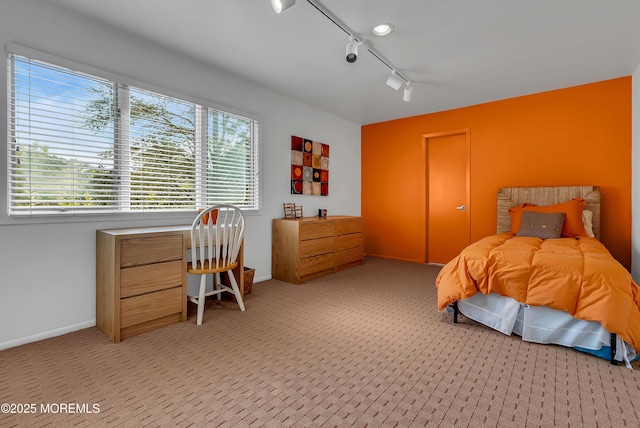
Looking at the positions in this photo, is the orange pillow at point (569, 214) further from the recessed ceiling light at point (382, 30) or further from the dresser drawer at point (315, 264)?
the recessed ceiling light at point (382, 30)

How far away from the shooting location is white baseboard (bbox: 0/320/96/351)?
2.15 meters

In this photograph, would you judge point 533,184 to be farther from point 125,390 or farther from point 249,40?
point 125,390

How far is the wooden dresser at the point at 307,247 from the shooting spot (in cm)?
381

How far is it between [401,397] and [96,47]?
3.35 m

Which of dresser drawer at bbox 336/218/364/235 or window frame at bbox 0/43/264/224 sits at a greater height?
window frame at bbox 0/43/264/224

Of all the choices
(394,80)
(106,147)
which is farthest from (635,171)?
(106,147)

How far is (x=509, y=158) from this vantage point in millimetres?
4250

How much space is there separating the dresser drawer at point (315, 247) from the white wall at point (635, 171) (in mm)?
3316

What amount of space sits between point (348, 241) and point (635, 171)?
335 cm

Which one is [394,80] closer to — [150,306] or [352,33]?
[352,33]

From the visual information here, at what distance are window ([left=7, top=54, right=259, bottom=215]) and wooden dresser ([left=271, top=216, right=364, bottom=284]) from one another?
0.79 meters

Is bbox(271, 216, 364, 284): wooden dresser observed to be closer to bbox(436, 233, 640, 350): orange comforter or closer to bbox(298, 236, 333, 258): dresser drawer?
bbox(298, 236, 333, 258): dresser drawer

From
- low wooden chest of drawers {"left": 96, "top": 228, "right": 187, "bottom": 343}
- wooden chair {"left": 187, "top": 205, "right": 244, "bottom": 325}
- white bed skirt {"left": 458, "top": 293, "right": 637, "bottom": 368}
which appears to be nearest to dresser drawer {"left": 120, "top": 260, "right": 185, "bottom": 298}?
low wooden chest of drawers {"left": 96, "top": 228, "right": 187, "bottom": 343}

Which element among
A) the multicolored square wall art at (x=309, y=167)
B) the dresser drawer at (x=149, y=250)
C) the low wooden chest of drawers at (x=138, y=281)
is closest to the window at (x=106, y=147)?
the low wooden chest of drawers at (x=138, y=281)
